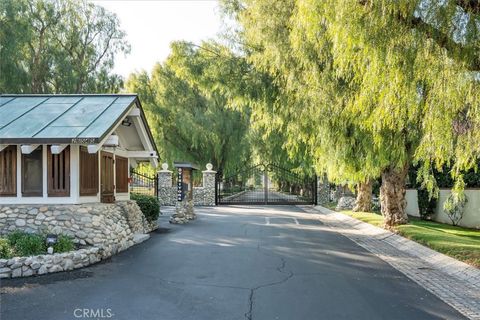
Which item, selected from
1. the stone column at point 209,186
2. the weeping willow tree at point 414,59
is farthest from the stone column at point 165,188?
the weeping willow tree at point 414,59

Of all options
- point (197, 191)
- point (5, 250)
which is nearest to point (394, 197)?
point (5, 250)

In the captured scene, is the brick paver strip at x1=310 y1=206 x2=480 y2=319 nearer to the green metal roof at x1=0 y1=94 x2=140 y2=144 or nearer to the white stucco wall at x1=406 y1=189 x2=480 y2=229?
the white stucco wall at x1=406 y1=189 x2=480 y2=229

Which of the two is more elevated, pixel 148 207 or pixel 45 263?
pixel 148 207

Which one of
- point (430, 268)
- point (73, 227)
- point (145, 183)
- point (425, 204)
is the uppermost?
point (145, 183)

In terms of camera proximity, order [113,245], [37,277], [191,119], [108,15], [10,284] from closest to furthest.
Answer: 1. [10,284]
2. [37,277]
3. [113,245]
4. [108,15]
5. [191,119]

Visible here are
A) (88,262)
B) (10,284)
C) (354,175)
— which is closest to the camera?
(10,284)

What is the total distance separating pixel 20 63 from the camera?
2497cm

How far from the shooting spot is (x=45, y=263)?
762 cm

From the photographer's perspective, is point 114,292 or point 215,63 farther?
point 215,63

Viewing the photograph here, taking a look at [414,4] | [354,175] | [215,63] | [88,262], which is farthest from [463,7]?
[215,63]

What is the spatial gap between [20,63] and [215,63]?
15.1 m

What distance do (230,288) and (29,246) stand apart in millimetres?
4077

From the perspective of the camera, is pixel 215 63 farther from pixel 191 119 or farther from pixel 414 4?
pixel 191 119

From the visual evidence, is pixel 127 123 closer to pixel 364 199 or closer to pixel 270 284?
pixel 270 284
